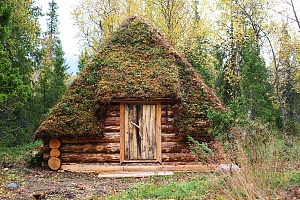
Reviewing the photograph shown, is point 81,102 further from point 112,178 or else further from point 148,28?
point 148,28

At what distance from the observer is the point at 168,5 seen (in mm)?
18875

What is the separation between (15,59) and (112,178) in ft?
33.2

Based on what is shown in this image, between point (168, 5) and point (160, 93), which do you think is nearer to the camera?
point (160, 93)

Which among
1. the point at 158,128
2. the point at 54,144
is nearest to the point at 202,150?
the point at 158,128

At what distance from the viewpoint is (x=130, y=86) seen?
9.23m

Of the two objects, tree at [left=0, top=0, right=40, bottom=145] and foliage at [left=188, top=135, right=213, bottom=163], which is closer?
foliage at [left=188, top=135, right=213, bottom=163]

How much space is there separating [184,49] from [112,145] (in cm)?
1341

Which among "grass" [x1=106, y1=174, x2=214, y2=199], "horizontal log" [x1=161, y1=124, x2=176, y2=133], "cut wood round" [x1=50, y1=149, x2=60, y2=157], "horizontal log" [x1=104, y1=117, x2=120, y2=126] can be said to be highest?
"horizontal log" [x1=104, y1=117, x2=120, y2=126]

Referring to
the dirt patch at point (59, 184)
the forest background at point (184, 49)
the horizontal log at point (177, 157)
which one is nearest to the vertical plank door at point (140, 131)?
the horizontal log at point (177, 157)

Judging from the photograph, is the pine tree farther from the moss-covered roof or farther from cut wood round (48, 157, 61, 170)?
cut wood round (48, 157, 61, 170)

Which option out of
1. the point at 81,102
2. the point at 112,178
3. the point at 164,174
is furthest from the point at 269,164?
the point at 81,102

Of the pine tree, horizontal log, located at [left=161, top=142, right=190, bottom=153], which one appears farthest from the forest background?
horizontal log, located at [left=161, top=142, right=190, bottom=153]

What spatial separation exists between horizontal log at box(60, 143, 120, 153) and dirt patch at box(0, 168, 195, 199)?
0.78 m

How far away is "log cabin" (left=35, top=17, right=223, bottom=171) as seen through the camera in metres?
9.05
